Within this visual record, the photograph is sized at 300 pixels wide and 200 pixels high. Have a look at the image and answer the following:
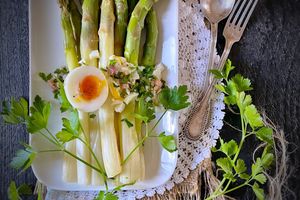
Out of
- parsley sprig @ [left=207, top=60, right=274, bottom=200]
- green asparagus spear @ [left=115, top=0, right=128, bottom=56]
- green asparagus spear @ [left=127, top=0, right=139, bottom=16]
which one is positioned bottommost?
parsley sprig @ [left=207, top=60, right=274, bottom=200]

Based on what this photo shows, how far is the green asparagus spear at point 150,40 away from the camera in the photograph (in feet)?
3.63

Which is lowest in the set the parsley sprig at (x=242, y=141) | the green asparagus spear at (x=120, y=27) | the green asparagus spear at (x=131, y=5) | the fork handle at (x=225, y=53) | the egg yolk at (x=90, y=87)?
the parsley sprig at (x=242, y=141)

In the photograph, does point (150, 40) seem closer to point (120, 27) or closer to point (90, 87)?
point (120, 27)

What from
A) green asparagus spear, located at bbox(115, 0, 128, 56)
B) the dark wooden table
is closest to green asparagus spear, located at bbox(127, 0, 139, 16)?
green asparagus spear, located at bbox(115, 0, 128, 56)

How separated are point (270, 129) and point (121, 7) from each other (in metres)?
0.48

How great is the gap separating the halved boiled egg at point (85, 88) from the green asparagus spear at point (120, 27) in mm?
101

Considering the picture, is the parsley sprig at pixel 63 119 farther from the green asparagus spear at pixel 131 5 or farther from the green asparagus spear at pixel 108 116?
the green asparagus spear at pixel 131 5

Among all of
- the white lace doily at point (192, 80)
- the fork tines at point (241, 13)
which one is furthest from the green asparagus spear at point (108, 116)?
the fork tines at point (241, 13)

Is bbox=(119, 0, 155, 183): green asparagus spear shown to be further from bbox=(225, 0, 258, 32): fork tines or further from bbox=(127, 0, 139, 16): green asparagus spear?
bbox=(225, 0, 258, 32): fork tines

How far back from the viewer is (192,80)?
1.18m

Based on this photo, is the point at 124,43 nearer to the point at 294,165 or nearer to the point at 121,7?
the point at 121,7

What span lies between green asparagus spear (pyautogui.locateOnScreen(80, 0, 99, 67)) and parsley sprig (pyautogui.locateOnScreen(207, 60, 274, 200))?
311 millimetres

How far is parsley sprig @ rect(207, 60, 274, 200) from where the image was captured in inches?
43.0

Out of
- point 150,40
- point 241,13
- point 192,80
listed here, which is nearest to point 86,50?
point 150,40
